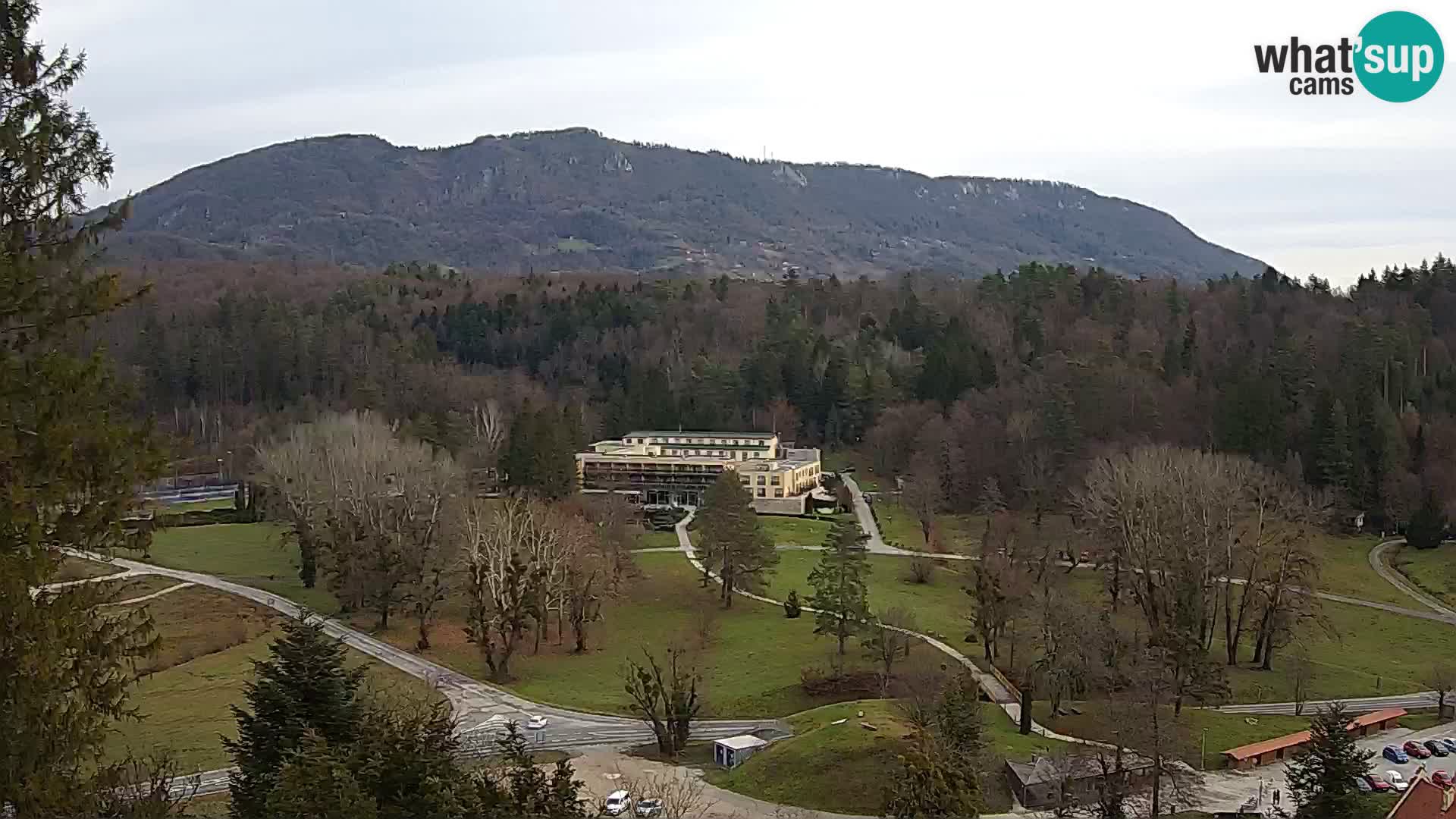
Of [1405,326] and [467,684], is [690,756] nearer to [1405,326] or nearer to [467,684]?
[467,684]

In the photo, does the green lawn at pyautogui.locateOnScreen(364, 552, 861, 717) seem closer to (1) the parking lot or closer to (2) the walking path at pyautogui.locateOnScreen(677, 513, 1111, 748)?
(2) the walking path at pyautogui.locateOnScreen(677, 513, 1111, 748)

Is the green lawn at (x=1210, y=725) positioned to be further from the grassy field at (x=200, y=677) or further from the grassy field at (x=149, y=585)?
the grassy field at (x=149, y=585)

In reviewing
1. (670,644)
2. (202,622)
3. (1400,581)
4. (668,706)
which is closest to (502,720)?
(668,706)

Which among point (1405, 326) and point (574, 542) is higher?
point (1405, 326)

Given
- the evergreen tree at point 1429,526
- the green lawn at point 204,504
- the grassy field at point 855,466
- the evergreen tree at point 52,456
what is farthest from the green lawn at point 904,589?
the green lawn at point 204,504

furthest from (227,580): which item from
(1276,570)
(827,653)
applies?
(1276,570)

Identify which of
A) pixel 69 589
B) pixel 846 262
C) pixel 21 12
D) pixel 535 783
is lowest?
pixel 535 783

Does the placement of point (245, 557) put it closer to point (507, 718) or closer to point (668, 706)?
point (507, 718)
